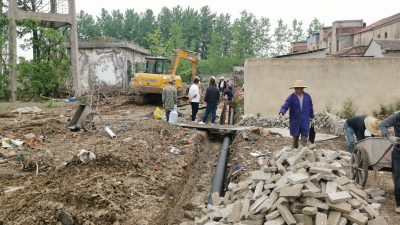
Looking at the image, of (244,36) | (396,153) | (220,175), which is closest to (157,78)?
(220,175)

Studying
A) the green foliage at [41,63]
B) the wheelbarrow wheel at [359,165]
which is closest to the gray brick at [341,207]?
the wheelbarrow wheel at [359,165]

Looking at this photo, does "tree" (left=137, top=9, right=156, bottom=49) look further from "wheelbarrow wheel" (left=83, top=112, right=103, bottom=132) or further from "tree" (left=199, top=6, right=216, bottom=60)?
"wheelbarrow wheel" (left=83, top=112, right=103, bottom=132)

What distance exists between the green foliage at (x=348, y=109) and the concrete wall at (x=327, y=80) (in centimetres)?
14

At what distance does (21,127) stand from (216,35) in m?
52.8

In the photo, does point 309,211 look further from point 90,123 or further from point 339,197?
point 90,123

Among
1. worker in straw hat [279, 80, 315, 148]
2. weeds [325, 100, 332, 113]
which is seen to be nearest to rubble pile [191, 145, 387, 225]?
worker in straw hat [279, 80, 315, 148]

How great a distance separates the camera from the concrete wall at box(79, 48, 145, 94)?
988 inches

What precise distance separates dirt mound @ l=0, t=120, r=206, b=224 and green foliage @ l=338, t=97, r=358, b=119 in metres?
7.13

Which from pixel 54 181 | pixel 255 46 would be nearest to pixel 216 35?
pixel 255 46

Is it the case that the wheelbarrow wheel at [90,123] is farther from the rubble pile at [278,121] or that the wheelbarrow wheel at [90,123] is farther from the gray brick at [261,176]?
the gray brick at [261,176]

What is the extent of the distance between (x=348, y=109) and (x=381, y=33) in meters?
29.9

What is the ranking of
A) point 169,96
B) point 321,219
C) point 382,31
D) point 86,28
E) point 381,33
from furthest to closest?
point 86,28
point 381,33
point 382,31
point 169,96
point 321,219

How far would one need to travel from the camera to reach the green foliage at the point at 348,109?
12.1m

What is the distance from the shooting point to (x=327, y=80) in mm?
12117
